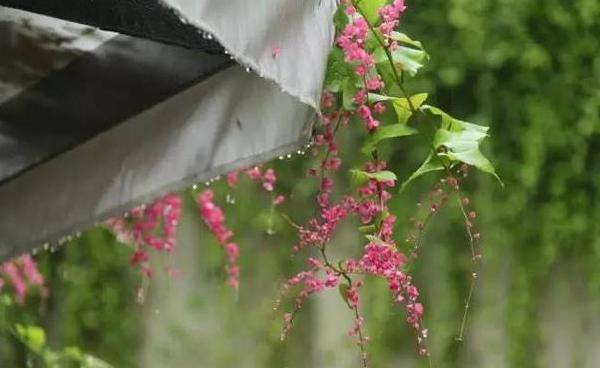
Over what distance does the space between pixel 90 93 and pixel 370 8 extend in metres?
0.43

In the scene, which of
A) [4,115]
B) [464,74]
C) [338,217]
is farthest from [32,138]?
[464,74]

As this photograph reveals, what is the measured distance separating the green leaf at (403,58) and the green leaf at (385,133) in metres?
0.06

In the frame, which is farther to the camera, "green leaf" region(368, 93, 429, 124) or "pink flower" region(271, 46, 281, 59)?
"green leaf" region(368, 93, 429, 124)

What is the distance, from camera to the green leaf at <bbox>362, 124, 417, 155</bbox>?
87 cm

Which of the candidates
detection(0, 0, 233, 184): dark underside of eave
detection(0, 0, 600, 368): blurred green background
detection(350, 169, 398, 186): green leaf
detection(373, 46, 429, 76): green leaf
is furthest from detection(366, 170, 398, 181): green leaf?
detection(0, 0, 600, 368): blurred green background

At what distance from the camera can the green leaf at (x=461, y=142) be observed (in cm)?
84

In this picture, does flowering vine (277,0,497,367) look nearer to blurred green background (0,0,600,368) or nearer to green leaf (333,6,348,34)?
green leaf (333,6,348,34)

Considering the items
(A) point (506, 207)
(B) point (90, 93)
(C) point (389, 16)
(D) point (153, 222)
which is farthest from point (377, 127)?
(A) point (506, 207)

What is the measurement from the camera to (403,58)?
0.90m

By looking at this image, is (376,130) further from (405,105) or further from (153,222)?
(153,222)

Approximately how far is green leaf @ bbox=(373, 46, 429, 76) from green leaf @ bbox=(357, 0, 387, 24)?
3 cm

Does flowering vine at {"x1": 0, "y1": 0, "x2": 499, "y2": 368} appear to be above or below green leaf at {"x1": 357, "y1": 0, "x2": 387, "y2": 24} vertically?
below

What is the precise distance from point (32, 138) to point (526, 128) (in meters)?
1.06

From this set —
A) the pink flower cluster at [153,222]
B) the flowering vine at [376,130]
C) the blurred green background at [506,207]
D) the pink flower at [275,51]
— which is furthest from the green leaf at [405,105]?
the blurred green background at [506,207]
